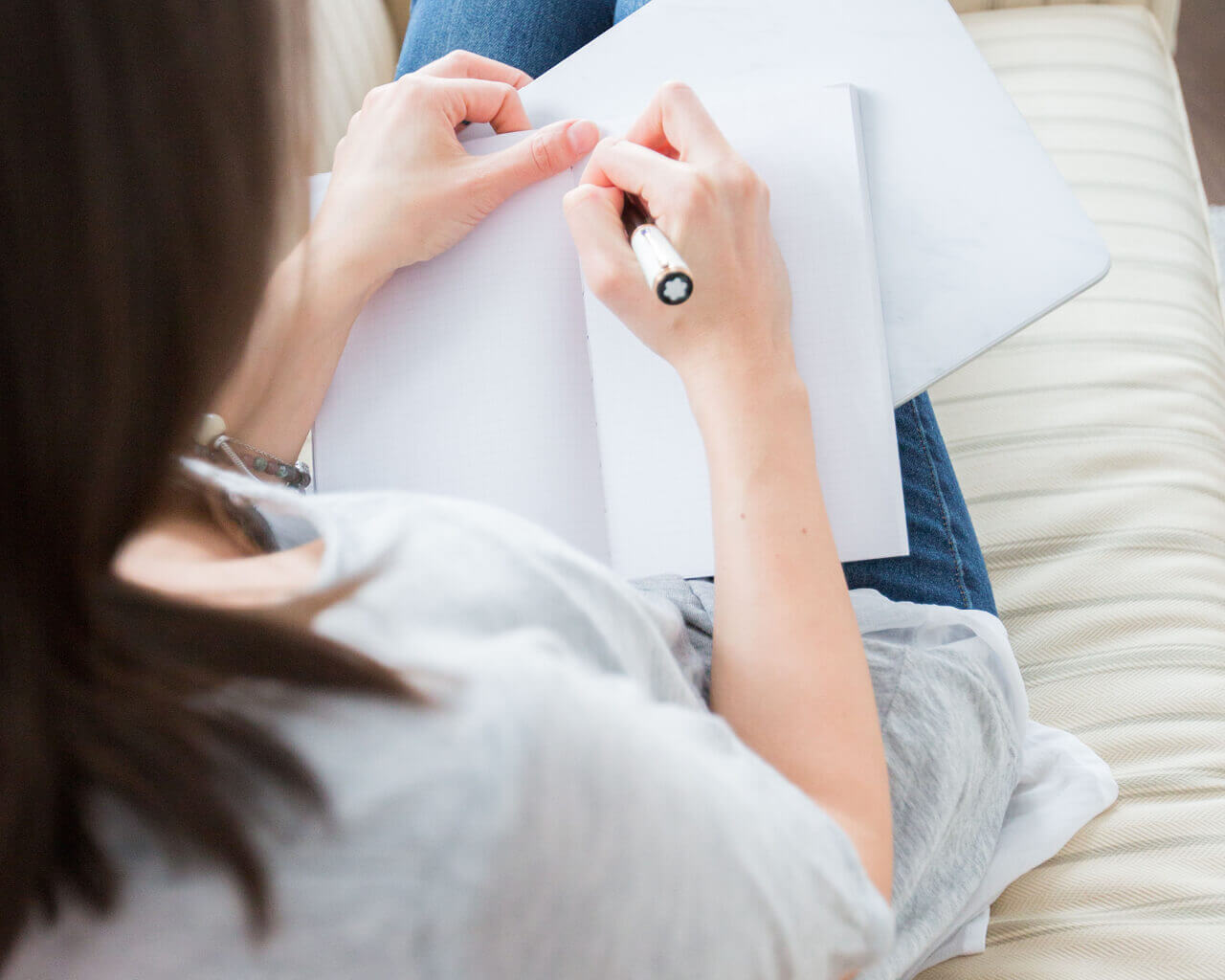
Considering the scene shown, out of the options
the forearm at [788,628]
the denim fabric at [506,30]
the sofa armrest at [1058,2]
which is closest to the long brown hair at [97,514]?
the forearm at [788,628]

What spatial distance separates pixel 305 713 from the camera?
278mm

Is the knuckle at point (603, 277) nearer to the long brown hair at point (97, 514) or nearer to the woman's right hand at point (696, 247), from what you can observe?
the woman's right hand at point (696, 247)

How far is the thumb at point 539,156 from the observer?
61 centimetres

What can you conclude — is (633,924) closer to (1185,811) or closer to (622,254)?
(622,254)

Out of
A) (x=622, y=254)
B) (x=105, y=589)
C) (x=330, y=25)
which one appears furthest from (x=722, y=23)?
(x=105, y=589)

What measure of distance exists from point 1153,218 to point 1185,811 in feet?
1.80

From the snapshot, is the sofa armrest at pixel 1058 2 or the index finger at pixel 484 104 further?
the sofa armrest at pixel 1058 2

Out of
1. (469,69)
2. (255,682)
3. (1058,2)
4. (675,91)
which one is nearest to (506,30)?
(469,69)

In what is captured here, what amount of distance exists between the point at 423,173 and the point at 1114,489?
58 centimetres

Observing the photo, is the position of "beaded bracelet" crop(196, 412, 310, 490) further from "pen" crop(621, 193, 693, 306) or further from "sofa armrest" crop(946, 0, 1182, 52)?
"sofa armrest" crop(946, 0, 1182, 52)

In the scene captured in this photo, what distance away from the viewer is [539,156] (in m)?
0.61

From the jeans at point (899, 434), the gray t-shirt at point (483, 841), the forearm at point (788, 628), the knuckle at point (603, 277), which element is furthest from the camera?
the jeans at point (899, 434)

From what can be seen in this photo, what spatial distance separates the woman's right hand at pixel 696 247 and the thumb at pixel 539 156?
0.15ft

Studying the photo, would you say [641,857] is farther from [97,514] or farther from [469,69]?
[469,69]
